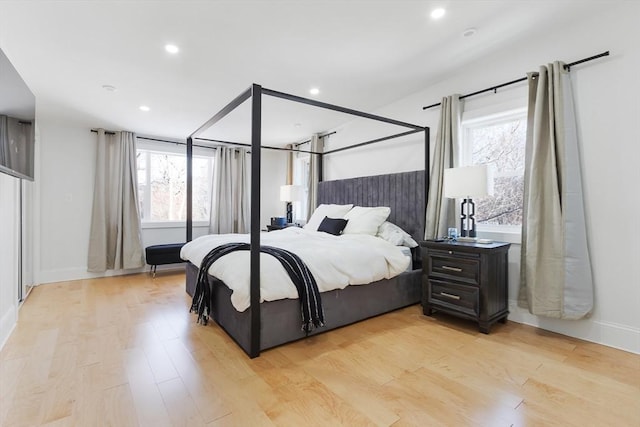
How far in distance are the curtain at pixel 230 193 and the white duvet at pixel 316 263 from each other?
2.35m

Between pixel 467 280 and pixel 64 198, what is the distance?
5692 millimetres

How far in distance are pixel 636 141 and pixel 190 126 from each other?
16.9 ft

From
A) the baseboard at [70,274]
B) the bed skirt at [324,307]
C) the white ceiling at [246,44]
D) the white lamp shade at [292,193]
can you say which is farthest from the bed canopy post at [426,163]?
the baseboard at [70,274]

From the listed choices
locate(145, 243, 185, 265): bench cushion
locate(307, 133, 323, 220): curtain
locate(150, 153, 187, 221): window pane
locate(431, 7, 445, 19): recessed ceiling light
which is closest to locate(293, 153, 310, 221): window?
locate(307, 133, 323, 220): curtain

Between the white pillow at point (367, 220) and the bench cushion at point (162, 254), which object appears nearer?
the white pillow at point (367, 220)

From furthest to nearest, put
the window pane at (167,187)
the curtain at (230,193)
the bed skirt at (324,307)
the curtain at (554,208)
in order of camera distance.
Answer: the curtain at (230,193), the window pane at (167,187), the curtain at (554,208), the bed skirt at (324,307)

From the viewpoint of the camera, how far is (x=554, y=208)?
2477 mm

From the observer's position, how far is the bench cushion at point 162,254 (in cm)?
477

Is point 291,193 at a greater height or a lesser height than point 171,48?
lesser

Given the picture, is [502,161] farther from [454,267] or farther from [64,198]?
[64,198]

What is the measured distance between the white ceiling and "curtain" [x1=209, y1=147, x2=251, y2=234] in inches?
82.4

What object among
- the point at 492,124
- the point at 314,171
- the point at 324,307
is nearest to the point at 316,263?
the point at 324,307

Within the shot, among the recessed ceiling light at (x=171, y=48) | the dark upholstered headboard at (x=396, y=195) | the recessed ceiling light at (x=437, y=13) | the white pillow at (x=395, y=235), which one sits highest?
the recessed ceiling light at (x=437, y=13)

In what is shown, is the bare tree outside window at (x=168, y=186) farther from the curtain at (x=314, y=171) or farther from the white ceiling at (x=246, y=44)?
the curtain at (x=314, y=171)
